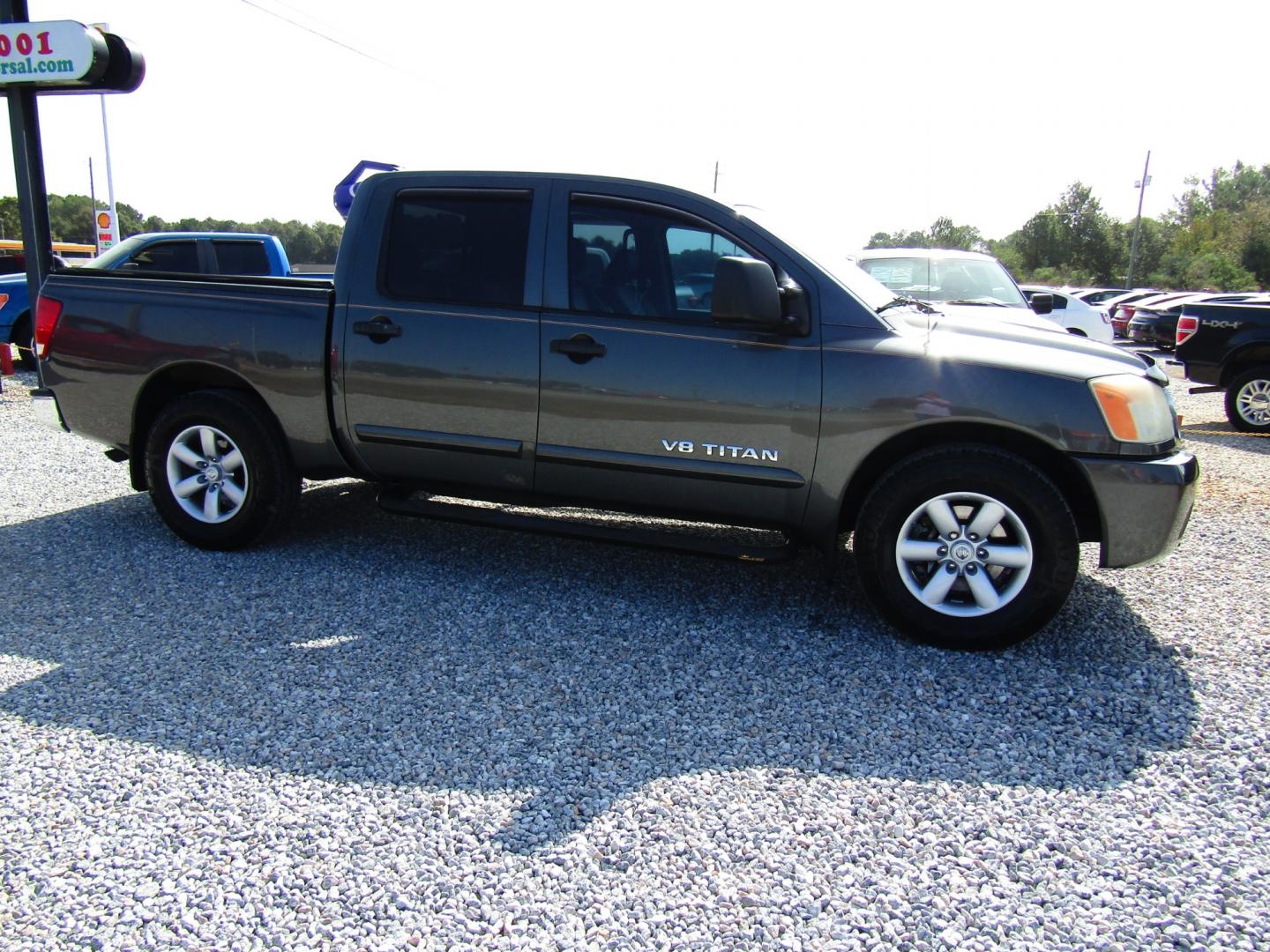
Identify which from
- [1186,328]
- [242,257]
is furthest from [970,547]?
[242,257]

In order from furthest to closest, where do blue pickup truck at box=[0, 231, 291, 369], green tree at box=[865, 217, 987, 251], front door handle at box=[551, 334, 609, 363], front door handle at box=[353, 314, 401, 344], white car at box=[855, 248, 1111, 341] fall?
green tree at box=[865, 217, 987, 251]
blue pickup truck at box=[0, 231, 291, 369]
white car at box=[855, 248, 1111, 341]
front door handle at box=[353, 314, 401, 344]
front door handle at box=[551, 334, 609, 363]

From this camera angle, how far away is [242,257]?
36.1ft

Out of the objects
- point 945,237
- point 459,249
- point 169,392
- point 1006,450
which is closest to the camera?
point 1006,450

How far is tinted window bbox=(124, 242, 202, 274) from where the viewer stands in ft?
34.8

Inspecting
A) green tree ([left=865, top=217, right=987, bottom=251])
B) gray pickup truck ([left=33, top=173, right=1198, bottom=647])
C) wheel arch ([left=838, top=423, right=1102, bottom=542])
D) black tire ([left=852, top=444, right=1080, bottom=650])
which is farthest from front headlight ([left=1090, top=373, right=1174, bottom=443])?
green tree ([left=865, top=217, right=987, bottom=251])

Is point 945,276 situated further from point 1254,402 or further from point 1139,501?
point 1139,501

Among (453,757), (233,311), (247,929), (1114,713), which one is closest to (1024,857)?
(1114,713)

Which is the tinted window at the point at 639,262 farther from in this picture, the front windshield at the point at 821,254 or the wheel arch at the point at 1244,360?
the wheel arch at the point at 1244,360

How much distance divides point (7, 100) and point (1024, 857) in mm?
10678

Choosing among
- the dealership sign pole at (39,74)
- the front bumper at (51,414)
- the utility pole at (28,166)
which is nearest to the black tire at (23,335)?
the utility pole at (28,166)

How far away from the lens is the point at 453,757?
3.04m

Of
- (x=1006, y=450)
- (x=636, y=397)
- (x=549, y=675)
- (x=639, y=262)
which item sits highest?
(x=639, y=262)

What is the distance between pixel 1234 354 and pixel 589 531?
920 cm

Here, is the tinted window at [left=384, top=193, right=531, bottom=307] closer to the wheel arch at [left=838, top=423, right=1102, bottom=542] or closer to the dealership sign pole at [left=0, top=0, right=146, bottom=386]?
the wheel arch at [left=838, top=423, right=1102, bottom=542]
